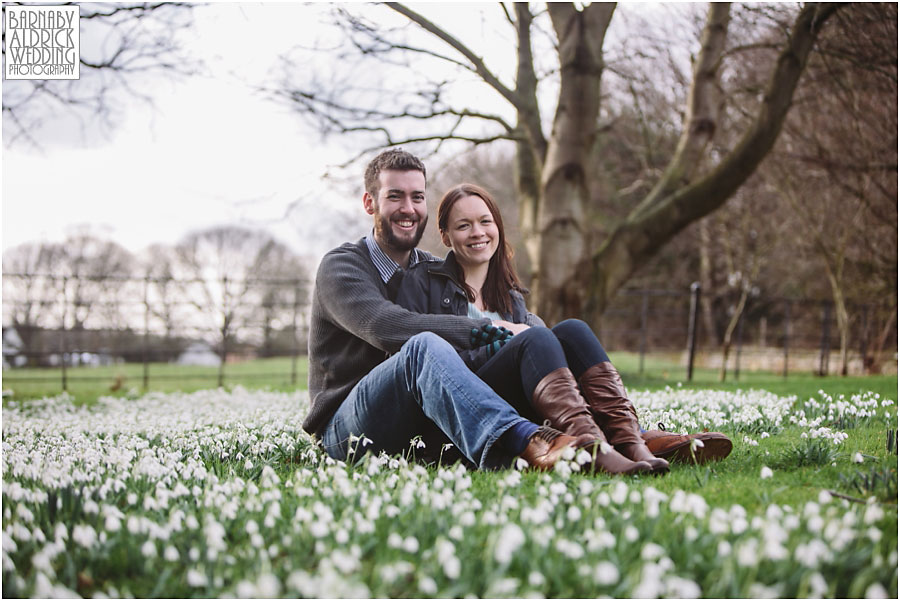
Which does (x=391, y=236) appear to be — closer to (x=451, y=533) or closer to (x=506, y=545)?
(x=451, y=533)

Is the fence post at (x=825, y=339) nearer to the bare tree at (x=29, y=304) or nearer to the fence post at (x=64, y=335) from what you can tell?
the fence post at (x=64, y=335)

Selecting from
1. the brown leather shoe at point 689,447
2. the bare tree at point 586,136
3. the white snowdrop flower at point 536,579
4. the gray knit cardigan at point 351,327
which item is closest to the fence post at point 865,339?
the bare tree at point 586,136

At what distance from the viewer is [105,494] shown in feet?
9.14

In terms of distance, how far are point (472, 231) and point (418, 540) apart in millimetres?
2366

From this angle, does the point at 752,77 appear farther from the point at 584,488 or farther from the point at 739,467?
the point at 584,488

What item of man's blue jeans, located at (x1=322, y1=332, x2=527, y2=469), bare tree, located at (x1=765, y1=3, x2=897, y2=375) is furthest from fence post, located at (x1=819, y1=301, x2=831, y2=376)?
man's blue jeans, located at (x1=322, y1=332, x2=527, y2=469)

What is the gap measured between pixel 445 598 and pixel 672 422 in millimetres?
3343

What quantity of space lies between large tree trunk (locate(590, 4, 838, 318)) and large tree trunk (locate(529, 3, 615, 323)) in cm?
39

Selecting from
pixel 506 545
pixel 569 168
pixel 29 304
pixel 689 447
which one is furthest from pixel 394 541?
pixel 29 304

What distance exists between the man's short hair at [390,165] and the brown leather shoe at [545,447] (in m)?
1.88

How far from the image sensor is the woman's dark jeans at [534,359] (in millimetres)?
3518

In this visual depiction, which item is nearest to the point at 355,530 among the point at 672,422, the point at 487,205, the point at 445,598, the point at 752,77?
the point at 445,598

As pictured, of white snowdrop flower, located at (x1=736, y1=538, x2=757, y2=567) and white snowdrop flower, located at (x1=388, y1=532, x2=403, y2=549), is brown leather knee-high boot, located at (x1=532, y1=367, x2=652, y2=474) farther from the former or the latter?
white snowdrop flower, located at (x1=388, y1=532, x2=403, y2=549)

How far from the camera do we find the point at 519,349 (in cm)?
363
